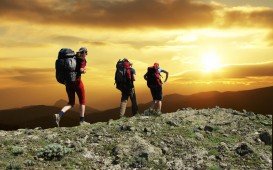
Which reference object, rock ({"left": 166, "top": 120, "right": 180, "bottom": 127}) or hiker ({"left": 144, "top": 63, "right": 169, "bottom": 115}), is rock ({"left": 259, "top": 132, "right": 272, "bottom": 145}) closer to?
rock ({"left": 166, "top": 120, "right": 180, "bottom": 127})

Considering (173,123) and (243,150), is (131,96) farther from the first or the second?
(243,150)

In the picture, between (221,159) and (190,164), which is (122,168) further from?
(221,159)

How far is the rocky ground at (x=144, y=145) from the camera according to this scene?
14.5m

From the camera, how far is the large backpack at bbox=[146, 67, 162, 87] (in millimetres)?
21359

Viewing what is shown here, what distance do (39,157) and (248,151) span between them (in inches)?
244

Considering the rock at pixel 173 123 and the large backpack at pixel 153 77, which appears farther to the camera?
the large backpack at pixel 153 77

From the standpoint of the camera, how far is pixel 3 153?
15367 mm

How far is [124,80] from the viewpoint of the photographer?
→ 2047 centimetres

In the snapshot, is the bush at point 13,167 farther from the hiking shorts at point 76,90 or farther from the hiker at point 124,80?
the hiker at point 124,80

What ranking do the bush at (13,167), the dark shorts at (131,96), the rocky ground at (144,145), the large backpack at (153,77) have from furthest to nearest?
the large backpack at (153,77) → the dark shorts at (131,96) → the rocky ground at (144,145) → the bush at (13,167)

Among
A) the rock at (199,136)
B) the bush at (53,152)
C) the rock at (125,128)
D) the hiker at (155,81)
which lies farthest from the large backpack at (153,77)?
the bush at (53,152)

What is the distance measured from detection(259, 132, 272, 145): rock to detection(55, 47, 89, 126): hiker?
6.31 metres

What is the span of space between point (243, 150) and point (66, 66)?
6865 mm

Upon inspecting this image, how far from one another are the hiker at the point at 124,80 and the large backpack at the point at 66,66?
273 cm
